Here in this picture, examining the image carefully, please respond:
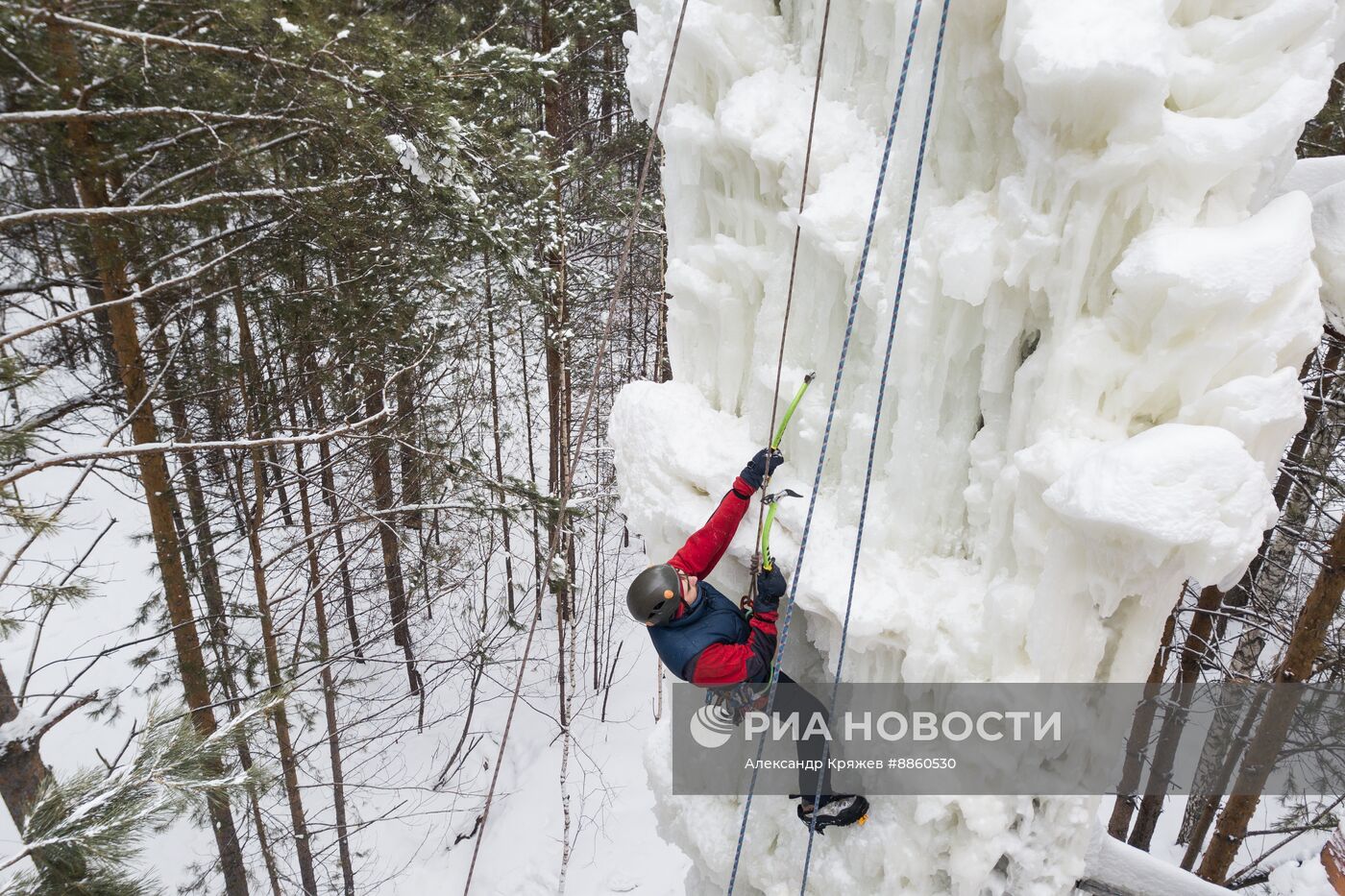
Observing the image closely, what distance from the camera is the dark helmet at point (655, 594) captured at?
312 cm

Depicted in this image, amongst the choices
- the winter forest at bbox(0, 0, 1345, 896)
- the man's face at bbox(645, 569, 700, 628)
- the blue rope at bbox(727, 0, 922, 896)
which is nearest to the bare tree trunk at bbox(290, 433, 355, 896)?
the winter forest at bbox(0, 0, 1345, 896)

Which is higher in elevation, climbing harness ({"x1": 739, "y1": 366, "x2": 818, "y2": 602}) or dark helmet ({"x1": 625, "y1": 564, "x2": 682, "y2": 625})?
climbing harness ({"x1": 739, "y1": 366, "x2": 818, "y2": 602})

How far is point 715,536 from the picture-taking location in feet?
11.0

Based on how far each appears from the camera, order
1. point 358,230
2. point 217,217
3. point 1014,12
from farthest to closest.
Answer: point 358,230, point 217,217, point 1014,12

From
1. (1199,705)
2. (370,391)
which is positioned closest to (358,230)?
(370,391)

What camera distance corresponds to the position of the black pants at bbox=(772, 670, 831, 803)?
11.0ft

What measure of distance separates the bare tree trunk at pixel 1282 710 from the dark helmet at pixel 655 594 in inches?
169

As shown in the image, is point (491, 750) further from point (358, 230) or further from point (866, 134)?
point (866, 134)

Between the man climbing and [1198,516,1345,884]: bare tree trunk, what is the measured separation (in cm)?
358

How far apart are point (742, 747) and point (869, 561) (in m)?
1.41

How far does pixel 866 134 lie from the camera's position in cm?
304

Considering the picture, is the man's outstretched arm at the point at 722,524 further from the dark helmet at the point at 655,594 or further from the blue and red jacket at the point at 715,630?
the dark helmet at the point at 655,594

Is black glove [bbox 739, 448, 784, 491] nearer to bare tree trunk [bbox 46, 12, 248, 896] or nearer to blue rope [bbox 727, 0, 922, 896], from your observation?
blue rope [bbox 727, 0, 922, 896]

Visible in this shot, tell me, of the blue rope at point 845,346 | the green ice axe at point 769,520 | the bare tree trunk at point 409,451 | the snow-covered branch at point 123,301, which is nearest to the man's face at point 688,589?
the green ice axe at point 769,520
